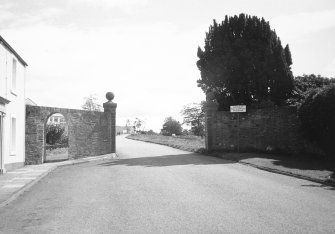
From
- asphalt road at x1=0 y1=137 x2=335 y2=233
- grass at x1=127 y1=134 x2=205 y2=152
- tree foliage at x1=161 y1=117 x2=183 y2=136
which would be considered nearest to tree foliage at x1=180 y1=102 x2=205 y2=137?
tree foliage at x1=161 y1=117 x2=183 y2=136

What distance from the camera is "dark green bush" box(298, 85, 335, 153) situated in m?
16.6

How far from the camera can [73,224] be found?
6781 mm

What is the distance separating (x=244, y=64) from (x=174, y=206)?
20.6 m

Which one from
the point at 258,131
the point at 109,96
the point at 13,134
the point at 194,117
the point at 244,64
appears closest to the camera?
the point at 13,134

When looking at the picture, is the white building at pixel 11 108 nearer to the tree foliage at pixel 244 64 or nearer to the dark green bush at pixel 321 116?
the dark green bush at pixel 321 116

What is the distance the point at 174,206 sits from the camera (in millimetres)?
8164

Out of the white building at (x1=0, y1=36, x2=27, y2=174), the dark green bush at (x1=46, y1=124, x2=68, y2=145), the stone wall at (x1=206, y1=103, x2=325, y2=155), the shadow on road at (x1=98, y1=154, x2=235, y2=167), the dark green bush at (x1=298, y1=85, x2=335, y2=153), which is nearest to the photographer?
the white building at (x1=0, y1=36, x2=27, y2=174)

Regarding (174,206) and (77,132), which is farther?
(77,132)

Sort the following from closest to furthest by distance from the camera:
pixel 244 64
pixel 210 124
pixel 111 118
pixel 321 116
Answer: pixel 321 116 < pixel 210 124 < pixel 111 118 < pixel 244 64

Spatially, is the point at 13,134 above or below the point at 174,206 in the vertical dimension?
above

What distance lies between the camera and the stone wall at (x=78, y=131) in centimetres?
1936

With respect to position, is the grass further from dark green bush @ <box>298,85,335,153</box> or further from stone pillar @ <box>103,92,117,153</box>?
dark green bush @ <box>298,85,335,153</box>

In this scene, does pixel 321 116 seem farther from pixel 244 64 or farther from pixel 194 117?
pixel 194 117

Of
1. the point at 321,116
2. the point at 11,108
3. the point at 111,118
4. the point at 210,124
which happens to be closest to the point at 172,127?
the point at 111,118
